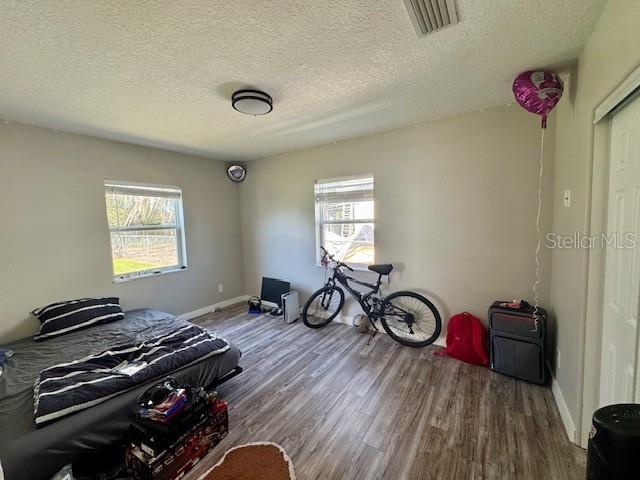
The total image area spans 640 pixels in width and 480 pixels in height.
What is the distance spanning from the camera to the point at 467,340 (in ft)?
8.76

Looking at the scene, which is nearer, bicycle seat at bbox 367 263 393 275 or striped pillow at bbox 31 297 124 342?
striped pillow at bbox 31 297 124 342

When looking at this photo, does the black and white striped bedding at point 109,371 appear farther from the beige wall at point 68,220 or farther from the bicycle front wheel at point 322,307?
the bicycle front wheel at point 322,307

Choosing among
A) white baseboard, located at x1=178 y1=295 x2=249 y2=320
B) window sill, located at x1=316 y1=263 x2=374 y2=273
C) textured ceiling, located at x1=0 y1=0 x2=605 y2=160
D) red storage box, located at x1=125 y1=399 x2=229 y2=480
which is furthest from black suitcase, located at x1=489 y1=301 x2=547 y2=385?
white baseboard, located at x1=178 y1=295 x2=249 y2=320

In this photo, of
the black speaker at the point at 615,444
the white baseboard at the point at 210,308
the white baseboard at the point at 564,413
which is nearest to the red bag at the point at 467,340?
the white baseboard at the point at 564,413

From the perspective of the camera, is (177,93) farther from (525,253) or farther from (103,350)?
(525,253)

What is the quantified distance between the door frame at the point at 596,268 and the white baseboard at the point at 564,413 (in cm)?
12

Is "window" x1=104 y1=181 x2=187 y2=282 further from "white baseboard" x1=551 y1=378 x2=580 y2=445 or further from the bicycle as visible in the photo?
"white baseboard" x1=551 y1=378 x2=580 y2=445

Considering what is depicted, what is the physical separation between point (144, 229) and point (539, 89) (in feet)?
14.4

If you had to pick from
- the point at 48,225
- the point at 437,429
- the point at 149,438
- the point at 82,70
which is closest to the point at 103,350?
the point at 149,438

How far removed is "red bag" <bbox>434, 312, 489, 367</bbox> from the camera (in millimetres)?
2588

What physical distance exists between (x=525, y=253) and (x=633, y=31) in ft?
6.08

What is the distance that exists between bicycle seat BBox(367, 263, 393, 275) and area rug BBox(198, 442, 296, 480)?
6.57ft

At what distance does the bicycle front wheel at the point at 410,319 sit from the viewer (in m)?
2.98

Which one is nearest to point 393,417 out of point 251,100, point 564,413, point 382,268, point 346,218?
point 564,413
